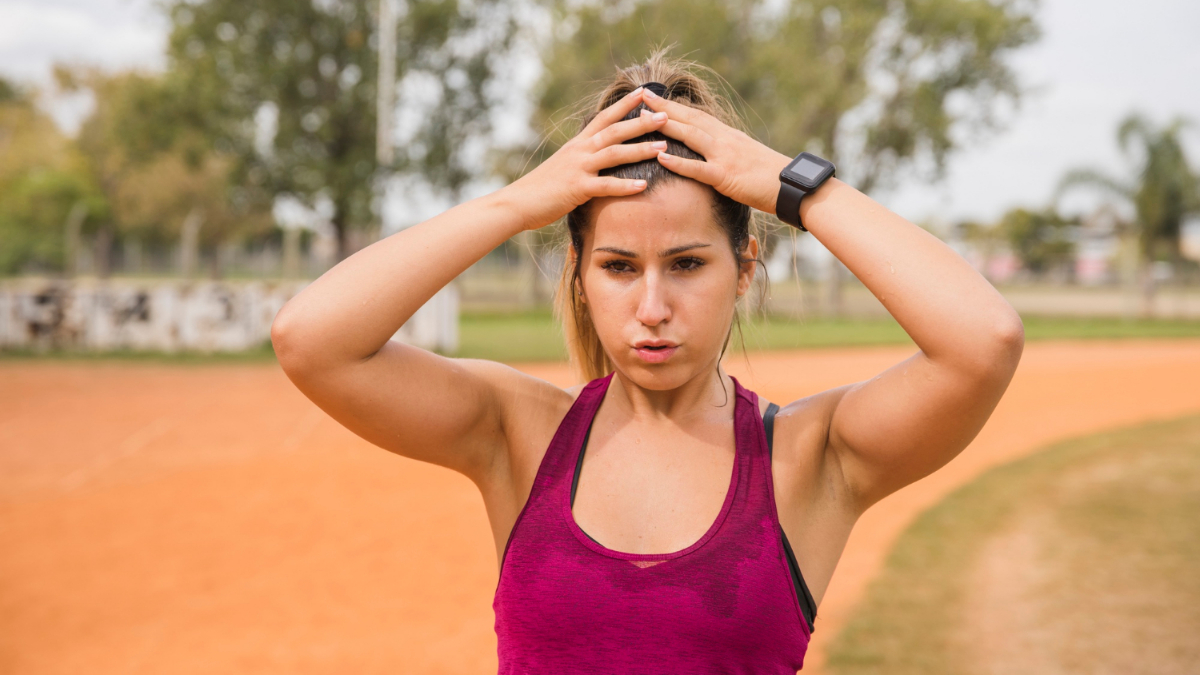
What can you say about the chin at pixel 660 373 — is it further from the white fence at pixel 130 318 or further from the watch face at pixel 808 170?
the white fence at pixel 130 318

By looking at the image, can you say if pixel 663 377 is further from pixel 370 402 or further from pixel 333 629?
pixel 333 629

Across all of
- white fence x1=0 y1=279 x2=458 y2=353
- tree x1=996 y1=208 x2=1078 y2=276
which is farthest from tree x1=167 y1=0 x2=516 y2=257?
tree x1=996 y1=208 x2=1078 y2=276

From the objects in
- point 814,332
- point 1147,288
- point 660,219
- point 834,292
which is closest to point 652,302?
point 660,219

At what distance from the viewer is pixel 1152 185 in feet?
96.7

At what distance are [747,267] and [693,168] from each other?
0.32m

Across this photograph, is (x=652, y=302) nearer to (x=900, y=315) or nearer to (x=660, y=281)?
(x=660, y=281)

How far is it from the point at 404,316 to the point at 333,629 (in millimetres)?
3658

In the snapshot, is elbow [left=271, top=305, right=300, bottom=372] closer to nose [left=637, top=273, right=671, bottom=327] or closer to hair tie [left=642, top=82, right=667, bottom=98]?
nose [left=637, top=273, right=671, bottom=327]

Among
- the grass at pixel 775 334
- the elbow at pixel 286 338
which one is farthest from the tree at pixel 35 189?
the elbow at pixel 286 338

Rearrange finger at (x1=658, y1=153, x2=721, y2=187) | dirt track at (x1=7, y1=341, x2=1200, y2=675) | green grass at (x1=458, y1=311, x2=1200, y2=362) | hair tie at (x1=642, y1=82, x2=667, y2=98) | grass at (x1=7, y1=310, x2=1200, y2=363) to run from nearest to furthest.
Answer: finger at (x1=658, y1=153, x2=721, y2=187)
hair tie at (x1=642, y1=82, x2=667, y2=98)
dirt track at (x1=7, y1=341, x2=1200, y2=675)
grass at (x1=7, y1=310, x2=1200, y2=363)
green grass at (x1=458, y1=311, x2=1200, y2=362)

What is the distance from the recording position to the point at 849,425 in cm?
161

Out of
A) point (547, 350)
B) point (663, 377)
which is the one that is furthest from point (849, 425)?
point (547, 350)

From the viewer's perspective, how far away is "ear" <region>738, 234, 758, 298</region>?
5.83ft

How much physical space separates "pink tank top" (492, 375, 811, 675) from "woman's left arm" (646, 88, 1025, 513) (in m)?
0.25
